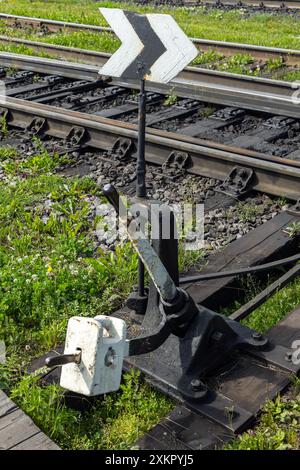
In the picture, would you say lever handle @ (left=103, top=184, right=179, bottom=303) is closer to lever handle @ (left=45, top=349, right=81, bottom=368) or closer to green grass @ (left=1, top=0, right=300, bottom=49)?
lever handle @ (left=45, top=349, right=81, bottom=368)

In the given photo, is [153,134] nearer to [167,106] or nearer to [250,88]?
[167,106]

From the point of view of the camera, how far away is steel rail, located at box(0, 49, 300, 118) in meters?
8.27

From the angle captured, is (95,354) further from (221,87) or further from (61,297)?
(221,87)

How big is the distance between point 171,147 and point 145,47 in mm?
2695

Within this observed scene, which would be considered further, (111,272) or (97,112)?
(97,112)

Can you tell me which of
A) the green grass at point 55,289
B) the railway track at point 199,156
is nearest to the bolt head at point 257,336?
the railway track at point 199,156

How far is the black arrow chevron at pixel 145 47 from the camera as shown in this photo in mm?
3980

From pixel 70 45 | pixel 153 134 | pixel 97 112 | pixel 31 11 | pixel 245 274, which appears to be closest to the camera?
pixel 245 274

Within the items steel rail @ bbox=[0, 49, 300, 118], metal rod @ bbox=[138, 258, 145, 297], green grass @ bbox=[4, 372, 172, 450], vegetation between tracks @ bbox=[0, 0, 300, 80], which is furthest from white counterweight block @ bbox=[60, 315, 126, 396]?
vegetation between tracks @ bbox=[0, 0, 300, 80]

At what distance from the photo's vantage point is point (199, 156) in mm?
6441

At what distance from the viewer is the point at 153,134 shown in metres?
7.07

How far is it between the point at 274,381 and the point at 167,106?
5.78 m
